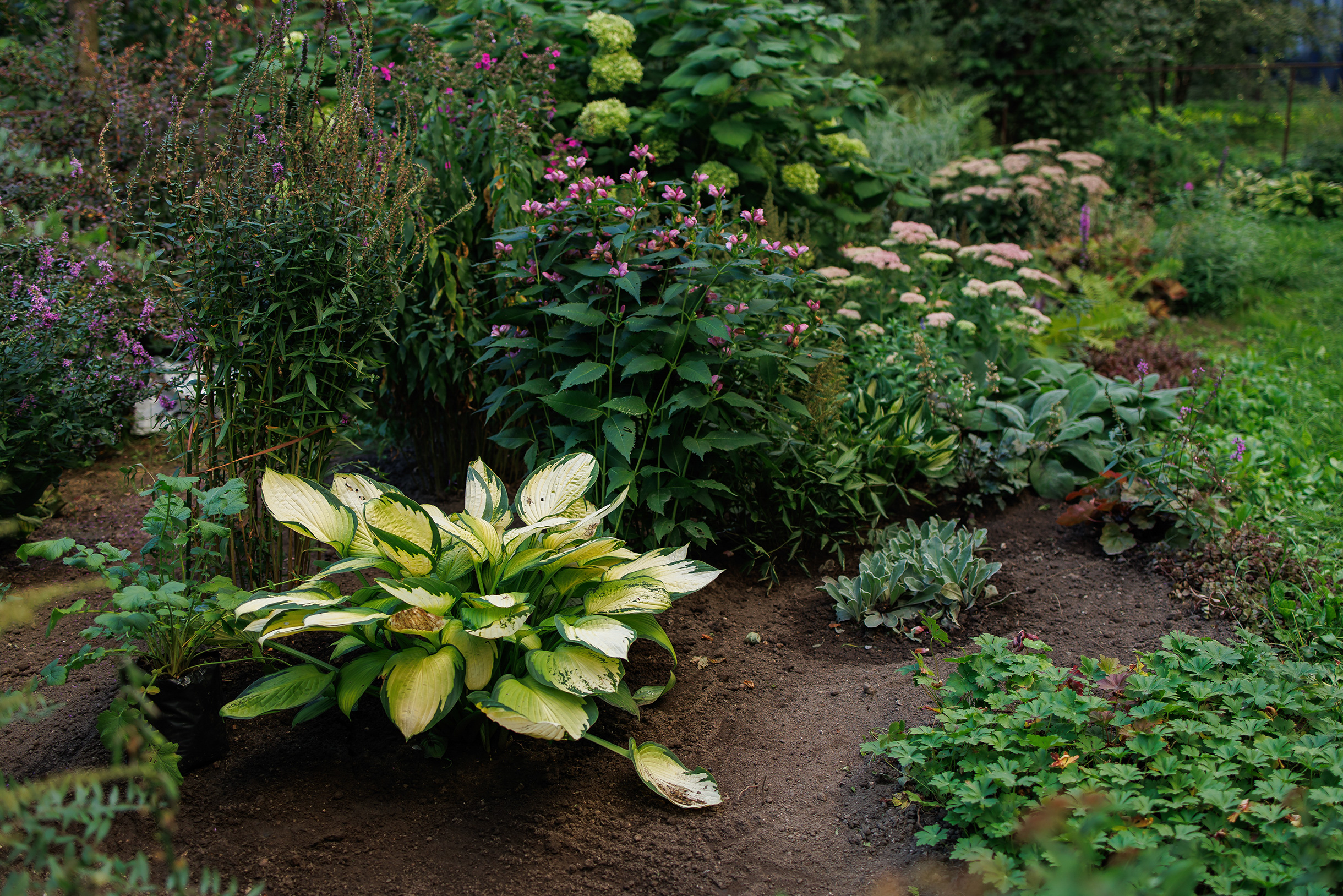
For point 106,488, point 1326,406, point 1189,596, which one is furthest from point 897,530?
point 106,488

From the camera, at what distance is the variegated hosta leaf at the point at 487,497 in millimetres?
2508

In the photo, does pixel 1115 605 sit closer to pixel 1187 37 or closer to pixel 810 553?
pixel 810 553

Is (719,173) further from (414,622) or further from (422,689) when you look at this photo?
(422,689)

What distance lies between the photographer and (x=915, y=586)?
2965mm

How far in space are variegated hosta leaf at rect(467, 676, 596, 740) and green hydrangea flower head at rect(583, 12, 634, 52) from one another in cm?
355

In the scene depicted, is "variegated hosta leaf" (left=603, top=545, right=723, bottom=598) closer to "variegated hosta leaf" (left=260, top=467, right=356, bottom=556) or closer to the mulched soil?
the mulched soil

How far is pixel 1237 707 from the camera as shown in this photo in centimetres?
197

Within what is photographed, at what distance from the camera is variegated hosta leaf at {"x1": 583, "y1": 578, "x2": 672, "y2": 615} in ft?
7.39

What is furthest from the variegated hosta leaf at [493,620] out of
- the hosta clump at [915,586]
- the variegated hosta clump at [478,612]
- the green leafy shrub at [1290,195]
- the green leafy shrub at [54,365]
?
the green leafy shrub at [1290,195]

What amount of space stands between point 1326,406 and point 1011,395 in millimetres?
1739

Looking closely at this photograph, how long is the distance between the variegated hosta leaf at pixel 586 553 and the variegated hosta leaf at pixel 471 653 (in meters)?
0.28

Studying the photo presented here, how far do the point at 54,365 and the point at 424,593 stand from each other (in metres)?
1.97

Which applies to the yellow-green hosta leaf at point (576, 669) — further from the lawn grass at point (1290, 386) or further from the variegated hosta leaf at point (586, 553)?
the lawn grass at point (1290, 386)

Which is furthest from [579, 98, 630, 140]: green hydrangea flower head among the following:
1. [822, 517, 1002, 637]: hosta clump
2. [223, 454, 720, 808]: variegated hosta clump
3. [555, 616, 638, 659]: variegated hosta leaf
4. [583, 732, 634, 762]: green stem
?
[583, 732, 634, 762]: green stem
